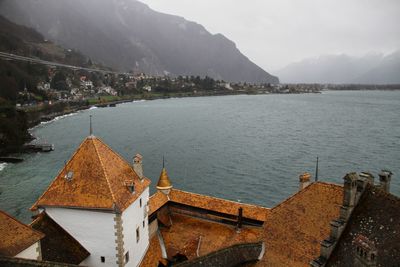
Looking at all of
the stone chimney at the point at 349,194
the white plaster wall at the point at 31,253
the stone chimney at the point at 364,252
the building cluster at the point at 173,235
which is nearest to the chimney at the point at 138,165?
the building cluster at the point at 173,235

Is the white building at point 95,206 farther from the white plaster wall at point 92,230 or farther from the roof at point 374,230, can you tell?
the roof at point 374,230

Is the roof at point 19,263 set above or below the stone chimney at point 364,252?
below

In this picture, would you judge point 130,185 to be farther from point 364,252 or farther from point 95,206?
point 364,252

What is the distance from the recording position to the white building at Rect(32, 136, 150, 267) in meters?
19.3

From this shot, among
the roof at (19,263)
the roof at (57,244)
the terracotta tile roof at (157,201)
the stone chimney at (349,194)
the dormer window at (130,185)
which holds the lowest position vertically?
the terracotta tile roof at (157,201)

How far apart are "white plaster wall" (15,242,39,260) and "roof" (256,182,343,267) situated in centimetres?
1074

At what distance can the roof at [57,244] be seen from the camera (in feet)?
59.9

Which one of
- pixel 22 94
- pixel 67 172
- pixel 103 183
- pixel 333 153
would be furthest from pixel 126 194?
pixel 22 94

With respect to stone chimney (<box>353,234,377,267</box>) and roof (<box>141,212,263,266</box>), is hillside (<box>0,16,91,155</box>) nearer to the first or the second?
roof (<box>141,212,263,266</box>)

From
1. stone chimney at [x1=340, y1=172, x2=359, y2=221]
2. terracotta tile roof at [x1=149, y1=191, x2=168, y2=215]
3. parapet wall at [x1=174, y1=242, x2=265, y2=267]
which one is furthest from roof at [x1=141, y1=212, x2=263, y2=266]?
stone chimney at [x1=340, y1=172, x2=359, y2=221]

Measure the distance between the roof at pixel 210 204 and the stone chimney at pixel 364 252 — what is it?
1271 centimetres

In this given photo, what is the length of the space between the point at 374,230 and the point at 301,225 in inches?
255

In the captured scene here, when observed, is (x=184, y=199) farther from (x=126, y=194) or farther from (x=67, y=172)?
(x=67, y=172)

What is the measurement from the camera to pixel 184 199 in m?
29.2
